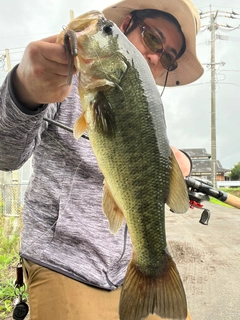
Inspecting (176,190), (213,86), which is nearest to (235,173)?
(213,86)

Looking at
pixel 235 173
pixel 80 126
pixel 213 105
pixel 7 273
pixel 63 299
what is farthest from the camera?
pixel 235 173

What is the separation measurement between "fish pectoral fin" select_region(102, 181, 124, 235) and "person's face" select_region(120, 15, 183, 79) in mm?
1594

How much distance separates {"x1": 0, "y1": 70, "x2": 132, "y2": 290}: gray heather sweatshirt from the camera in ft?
7.06

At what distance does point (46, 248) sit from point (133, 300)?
743mm

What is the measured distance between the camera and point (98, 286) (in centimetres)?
220

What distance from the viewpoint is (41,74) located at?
1.48 m

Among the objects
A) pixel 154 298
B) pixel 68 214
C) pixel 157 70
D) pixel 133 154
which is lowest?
pixel 154 298

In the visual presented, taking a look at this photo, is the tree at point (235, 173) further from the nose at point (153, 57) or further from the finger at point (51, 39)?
the finger at point (51, 39)

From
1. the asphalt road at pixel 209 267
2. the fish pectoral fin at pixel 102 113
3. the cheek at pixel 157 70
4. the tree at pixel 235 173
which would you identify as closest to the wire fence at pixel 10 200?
the asphalt road at pixel 209 267

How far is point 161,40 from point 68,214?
1669mm

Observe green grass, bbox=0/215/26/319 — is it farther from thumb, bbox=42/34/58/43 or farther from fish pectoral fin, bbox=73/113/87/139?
thumb, bbox=42/34/58/43

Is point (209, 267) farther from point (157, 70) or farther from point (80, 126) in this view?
point (80, 126)

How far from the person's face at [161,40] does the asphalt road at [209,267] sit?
2.88 meters

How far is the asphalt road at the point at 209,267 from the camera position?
4.35m
